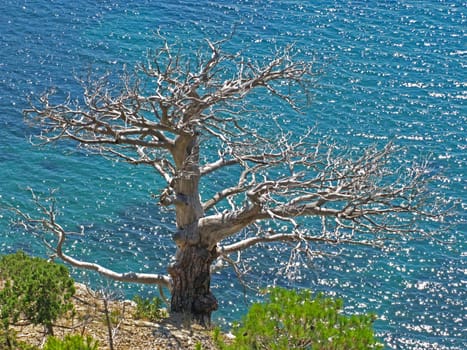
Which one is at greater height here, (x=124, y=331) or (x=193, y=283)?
(x=193, y=283)

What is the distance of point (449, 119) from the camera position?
1666 inches

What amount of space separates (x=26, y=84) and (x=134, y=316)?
26.1 meters

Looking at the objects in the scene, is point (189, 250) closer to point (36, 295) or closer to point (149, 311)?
point (149, 311)

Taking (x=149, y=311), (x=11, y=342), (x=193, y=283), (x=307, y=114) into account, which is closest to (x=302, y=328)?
(x=11, y=342)

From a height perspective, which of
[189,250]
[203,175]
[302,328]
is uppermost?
[203,175]

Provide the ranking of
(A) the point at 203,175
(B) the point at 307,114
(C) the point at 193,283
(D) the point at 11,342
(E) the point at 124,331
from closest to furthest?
(D) the point at 11,342 < (E) the point at 124,331 < (A) the point at 203,175 < (C) the point at 193,283 < (B) the point at 307,114

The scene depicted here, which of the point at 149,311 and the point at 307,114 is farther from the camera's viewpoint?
the point at 307,114

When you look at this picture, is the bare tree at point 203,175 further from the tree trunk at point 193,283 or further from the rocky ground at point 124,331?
the rocky ground at point 124,331

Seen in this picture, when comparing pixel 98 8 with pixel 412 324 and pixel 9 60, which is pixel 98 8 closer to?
pixel 9 60

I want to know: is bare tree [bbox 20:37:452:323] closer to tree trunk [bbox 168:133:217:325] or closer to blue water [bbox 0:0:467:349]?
tree trunk [bbox 168:133:217:325]

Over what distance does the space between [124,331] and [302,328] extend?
8374mm

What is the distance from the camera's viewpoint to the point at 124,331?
2075 cm

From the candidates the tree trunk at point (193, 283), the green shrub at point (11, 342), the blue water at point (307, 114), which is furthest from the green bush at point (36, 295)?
the blue water at point (307, 114)

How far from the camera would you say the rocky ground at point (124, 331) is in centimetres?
1972
